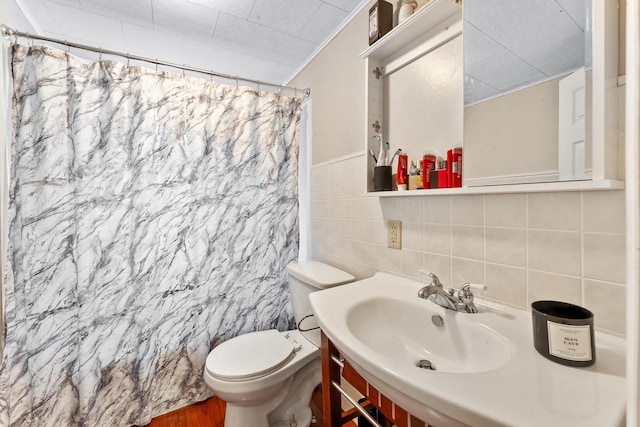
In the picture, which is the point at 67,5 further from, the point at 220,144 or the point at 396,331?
the point at 396,331

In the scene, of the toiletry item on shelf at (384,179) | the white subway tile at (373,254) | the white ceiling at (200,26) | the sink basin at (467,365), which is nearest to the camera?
the sink basin at (467,365)

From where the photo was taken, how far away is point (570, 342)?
0.51 m

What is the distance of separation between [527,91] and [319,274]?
1.07 metres

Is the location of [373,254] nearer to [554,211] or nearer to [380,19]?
[554,211]

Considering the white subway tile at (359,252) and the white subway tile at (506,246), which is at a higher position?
the white subway tile at (506,246)

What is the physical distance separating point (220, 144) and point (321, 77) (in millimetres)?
764

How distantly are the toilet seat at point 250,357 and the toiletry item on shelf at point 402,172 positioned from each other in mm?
922

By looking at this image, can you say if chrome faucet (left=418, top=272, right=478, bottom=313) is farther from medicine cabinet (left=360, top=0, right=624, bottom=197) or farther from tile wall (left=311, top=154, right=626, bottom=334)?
medicine cabinet (left=360, top=0, right=624, bottom=197)

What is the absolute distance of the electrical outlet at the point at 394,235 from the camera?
1.10m

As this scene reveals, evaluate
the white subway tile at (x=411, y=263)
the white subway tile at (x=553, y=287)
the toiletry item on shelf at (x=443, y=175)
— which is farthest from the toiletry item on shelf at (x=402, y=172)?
the white subway tile at (x=553, y=287)

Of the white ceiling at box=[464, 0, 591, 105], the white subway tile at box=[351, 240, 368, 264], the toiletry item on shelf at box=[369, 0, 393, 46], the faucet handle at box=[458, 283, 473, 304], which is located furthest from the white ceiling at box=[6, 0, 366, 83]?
the faucet handle at box=[458, 283, 473, 304]

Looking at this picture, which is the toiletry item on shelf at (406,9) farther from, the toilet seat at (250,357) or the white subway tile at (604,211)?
the toilet seat at (250,357)

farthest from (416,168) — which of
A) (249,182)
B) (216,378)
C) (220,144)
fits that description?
(216,378)

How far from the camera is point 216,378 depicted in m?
1.12
